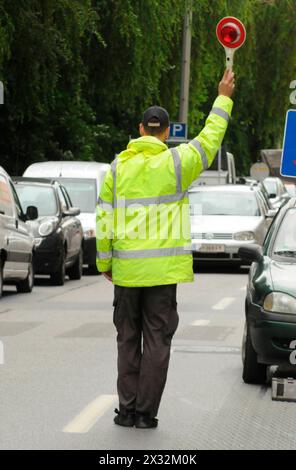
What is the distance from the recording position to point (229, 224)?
27031 mm

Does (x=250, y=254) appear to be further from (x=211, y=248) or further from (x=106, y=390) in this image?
(x=211, y=248)

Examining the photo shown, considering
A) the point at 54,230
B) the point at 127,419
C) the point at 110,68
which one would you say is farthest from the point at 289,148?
the point at 110,68

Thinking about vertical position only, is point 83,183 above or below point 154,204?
below

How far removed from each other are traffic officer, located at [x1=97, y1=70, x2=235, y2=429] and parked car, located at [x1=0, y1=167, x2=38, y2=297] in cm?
997

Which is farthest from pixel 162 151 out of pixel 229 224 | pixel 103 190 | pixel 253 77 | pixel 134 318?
pixel 253 77

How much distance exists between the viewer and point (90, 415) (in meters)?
9.11

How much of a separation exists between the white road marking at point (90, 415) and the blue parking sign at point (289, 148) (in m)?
9.86

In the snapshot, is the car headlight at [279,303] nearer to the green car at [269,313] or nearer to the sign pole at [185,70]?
the green car at [269,313]

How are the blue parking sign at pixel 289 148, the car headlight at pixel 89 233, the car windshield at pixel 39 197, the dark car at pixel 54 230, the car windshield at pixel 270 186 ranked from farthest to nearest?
1. the car windshield at pixel 270 186
2. the car headlight at pixel 89 233
3. the car windshield at pixel 39 197
4. the dark car at pixel 54 230
5. the blue parking sign at pixel 289 148

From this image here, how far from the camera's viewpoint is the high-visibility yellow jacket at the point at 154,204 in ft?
28.3

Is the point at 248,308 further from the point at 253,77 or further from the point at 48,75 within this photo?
the point at 253,77

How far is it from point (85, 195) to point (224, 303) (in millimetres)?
8067

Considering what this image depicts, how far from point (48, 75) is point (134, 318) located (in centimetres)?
1893

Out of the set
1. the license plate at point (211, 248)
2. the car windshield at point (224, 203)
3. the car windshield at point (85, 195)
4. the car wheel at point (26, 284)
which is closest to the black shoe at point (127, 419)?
the car wheel at point (26, 284)
